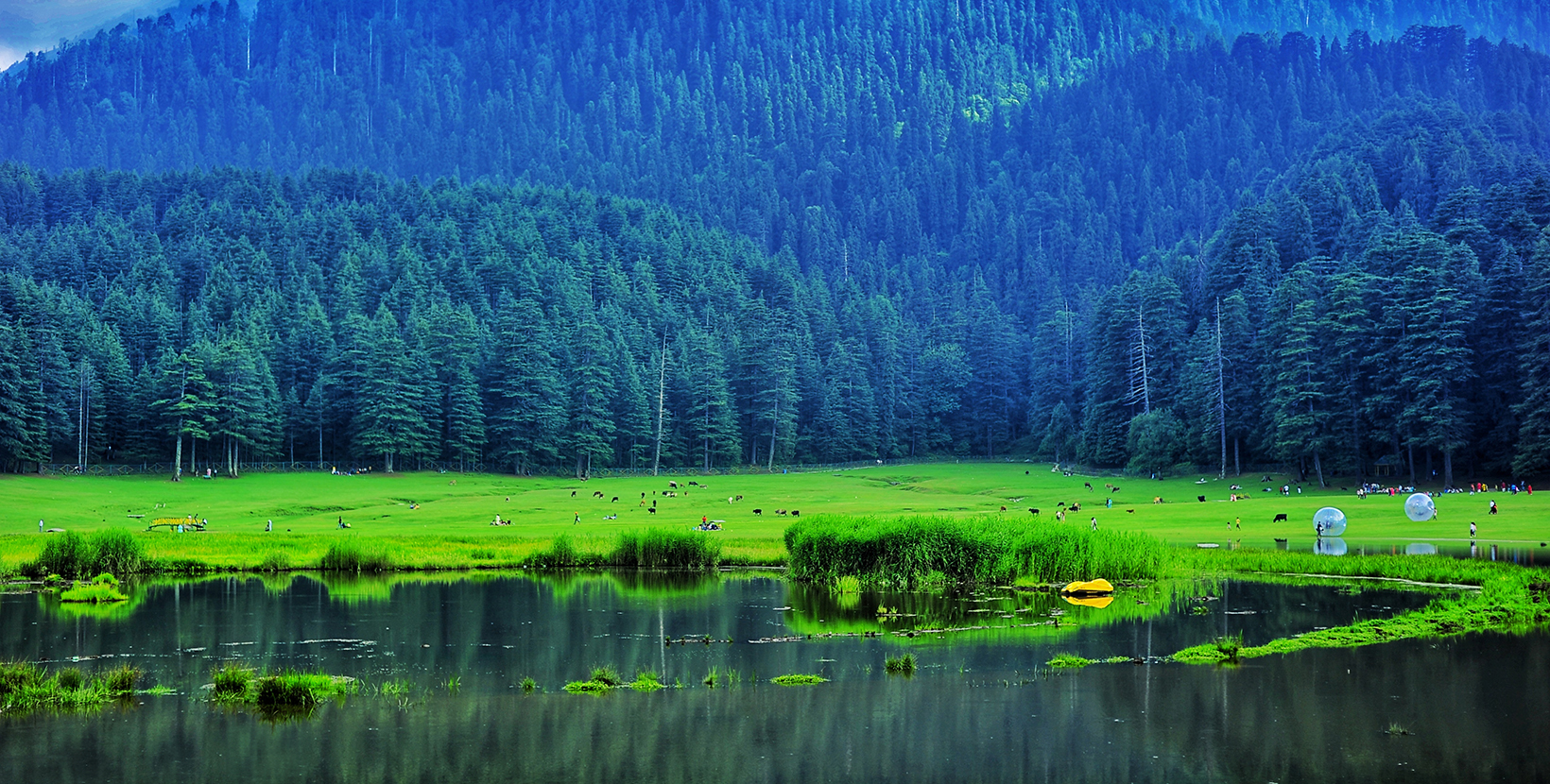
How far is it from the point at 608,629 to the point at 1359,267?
9111cm

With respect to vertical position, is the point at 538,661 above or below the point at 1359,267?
below

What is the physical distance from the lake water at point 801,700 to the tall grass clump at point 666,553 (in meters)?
11.3

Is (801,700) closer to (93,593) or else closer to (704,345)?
(93,593)

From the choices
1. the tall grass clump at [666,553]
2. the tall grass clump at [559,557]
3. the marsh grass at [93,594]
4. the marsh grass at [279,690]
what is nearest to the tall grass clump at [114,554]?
the marsh grass at [93,594]

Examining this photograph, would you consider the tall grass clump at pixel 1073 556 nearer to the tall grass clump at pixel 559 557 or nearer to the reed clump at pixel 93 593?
the tall grass clump at pixel 559 557

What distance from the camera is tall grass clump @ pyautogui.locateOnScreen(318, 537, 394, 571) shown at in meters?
47.4

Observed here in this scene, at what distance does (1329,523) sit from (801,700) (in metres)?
36.5

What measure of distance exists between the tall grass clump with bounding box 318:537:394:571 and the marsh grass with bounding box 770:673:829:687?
26.5 metres

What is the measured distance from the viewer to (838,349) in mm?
147375

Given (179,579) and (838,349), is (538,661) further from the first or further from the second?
(838,349)

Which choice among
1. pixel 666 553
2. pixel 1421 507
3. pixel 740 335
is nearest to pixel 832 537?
pixel 666 553

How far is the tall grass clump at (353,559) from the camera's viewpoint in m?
47.4

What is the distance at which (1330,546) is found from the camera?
158 feet

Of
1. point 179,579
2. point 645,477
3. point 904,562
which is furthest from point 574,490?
point 904,562
